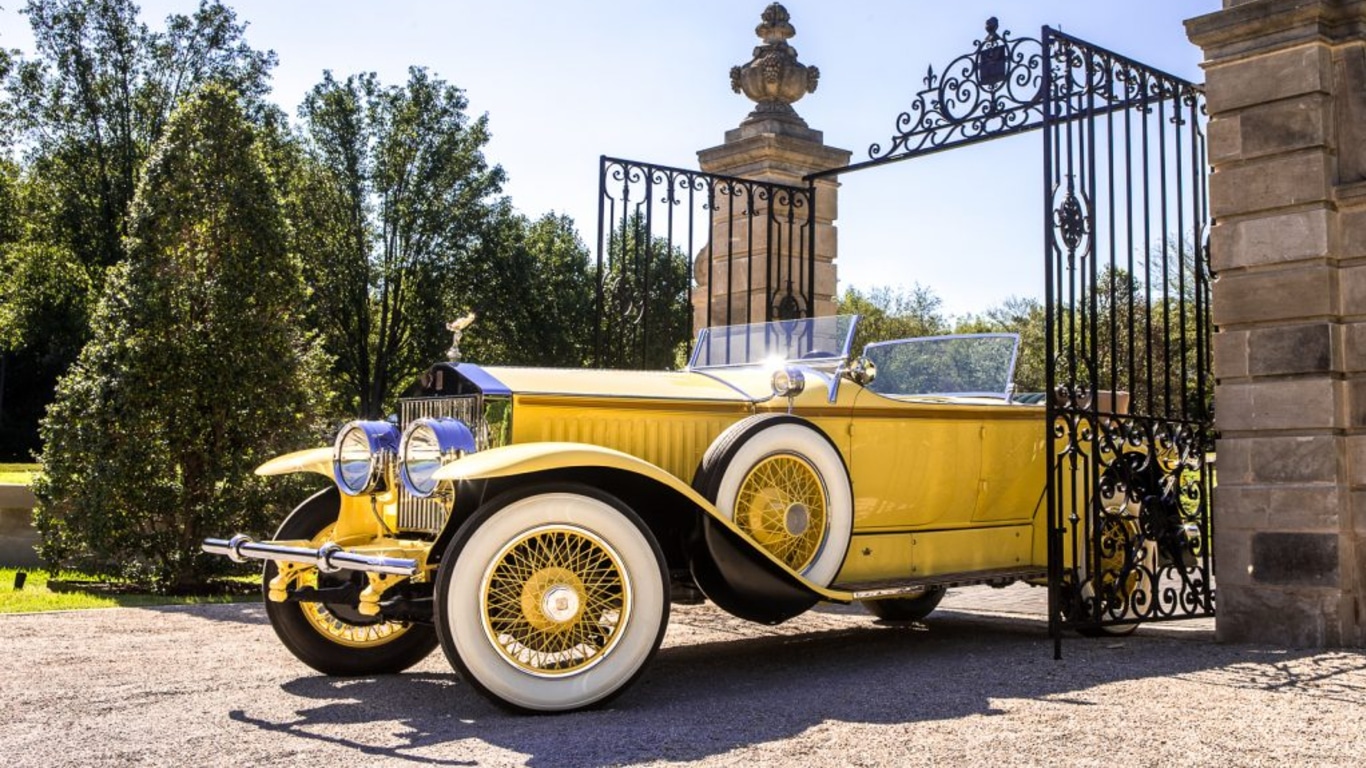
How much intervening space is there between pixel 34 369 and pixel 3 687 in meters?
37.1

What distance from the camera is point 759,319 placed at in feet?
32.2

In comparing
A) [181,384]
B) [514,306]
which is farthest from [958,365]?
[514,306]

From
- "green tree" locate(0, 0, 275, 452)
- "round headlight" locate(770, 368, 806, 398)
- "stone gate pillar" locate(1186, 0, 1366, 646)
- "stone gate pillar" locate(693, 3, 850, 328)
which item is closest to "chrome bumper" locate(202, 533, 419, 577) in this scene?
"round headlight" locate(770, 368, 806, 398)

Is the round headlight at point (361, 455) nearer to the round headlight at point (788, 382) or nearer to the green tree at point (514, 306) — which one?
the round headlight at point (788, 382)

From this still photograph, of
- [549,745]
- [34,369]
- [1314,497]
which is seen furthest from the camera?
[34,369]

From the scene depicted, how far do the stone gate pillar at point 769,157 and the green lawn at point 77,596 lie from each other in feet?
15.2

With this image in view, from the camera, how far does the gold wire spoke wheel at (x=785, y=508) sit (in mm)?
5641

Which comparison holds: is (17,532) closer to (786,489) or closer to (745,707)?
(786,489)

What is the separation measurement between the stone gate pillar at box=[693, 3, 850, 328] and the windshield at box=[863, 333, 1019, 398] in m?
2.43

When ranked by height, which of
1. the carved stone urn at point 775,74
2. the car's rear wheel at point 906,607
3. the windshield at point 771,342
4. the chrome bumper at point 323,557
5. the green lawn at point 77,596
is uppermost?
the carved stone urn at point 775,74

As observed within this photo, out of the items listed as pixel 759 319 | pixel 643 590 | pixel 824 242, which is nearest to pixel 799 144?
pixel 824 242

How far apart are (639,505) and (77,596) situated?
6069 mm

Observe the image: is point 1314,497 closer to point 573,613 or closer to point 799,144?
point 573,613

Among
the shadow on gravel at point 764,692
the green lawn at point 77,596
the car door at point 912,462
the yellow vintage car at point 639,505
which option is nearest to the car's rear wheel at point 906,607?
the shadow on gravel at point 764,692
